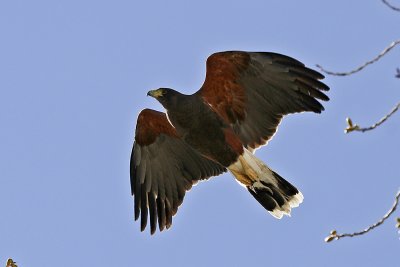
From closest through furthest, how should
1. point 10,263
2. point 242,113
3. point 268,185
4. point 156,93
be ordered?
point 10,263 < point 156,93 < point 268,185 < point 242,113

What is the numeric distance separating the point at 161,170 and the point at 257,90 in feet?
7.63

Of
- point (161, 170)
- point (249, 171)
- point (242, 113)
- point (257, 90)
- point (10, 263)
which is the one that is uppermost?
point (257, 90)

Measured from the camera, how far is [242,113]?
11.9 metres

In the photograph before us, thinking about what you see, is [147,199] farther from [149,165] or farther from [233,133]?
[233,133]

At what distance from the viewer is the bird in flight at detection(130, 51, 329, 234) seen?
11.2 m

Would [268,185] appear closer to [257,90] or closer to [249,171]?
[249,171]

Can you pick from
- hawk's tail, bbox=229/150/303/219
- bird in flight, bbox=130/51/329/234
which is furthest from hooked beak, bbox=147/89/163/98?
hawk's tail, bbox=229/150/303/219

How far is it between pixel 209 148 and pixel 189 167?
1224 millimetres

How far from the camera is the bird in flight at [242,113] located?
11242 millimetres

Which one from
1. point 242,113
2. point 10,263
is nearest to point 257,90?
point 242,113

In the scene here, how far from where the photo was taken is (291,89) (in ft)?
37.2

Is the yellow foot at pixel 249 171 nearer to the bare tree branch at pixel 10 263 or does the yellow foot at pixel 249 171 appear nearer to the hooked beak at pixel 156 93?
the hooked beak at pixel 156 93

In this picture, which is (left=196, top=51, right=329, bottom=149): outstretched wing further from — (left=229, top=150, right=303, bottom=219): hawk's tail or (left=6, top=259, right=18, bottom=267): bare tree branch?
(left=6, top=259, right=18, bottom=267): bare tree branch

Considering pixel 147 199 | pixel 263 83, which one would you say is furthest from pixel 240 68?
pixel 147 199
